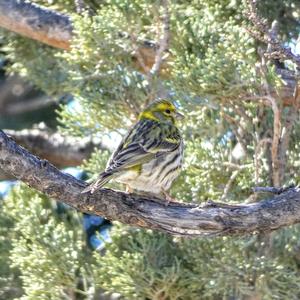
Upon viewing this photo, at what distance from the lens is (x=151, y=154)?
6.02m

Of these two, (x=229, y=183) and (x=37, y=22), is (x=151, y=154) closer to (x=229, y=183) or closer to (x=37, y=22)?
(x=229, y=183)

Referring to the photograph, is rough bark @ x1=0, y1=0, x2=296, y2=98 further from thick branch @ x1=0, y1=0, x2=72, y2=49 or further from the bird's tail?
the bird's tail

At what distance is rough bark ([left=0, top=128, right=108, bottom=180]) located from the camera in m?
7.85

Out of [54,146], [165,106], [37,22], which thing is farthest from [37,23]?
[54,146]

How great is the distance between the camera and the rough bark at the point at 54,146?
309 inches

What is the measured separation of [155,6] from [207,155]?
955mm

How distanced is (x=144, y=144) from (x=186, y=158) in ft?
0.96

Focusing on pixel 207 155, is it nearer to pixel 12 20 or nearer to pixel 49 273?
pixel 49 273

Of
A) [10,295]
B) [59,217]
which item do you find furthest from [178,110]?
[10,295]

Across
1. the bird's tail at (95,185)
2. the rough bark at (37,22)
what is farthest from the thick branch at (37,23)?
the bird's tail at (95,185)

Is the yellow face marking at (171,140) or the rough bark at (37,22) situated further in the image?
the rough bark at (37,22)

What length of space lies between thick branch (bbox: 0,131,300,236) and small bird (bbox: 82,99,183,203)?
1.53ft

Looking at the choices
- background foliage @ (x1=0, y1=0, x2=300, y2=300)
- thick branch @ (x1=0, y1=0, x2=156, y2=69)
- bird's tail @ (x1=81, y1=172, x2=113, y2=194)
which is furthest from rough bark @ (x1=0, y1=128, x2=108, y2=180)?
bird's tail @ (x1=81, y1=172, x2=113, y2=194)

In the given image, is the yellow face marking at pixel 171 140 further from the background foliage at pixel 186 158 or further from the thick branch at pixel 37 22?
the thick branch at pixel 37 22
